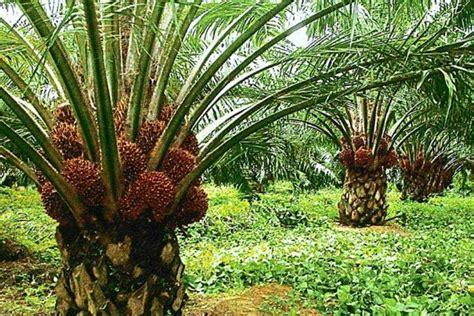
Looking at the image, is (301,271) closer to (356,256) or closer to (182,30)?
(356,256)

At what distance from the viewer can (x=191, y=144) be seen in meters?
2.84

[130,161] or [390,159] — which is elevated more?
[390,159]

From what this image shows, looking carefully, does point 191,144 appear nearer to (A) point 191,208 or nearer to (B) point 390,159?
(A) point 191,208

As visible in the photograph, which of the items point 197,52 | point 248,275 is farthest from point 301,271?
point 197,52

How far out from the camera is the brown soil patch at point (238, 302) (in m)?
3.35

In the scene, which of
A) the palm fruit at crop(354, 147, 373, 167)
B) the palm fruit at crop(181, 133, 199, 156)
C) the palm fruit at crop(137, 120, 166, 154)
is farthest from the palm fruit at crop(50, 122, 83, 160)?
the palm fruit at crop(354, 147, 373, 167)

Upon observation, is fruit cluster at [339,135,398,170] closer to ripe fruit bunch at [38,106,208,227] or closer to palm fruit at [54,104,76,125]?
ripe fruit bunch at [38,106,208,227]

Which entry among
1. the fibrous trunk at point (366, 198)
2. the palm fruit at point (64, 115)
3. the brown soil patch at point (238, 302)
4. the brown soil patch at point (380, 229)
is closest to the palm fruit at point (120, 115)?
the palm fruit at point (64, 115)

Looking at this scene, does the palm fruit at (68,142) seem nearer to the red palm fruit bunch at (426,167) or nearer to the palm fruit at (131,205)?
the palm fruit at (131,205)

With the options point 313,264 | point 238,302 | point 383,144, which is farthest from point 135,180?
point 383,144

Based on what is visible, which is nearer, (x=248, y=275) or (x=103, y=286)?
(x=103, y=286)

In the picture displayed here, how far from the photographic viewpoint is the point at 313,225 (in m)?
8.01

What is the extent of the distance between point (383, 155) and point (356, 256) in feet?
10.9

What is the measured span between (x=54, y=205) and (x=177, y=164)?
0.63 meters
